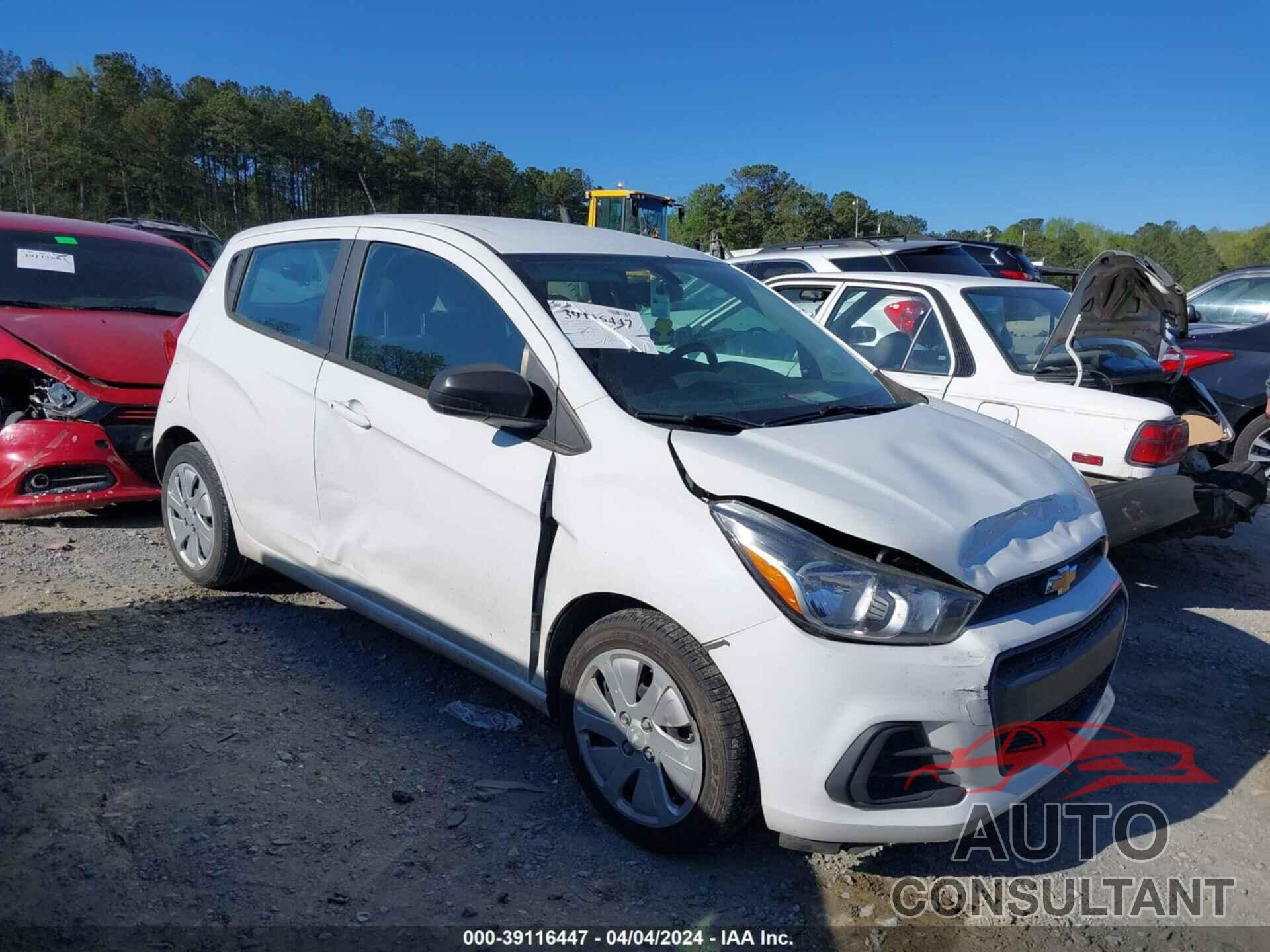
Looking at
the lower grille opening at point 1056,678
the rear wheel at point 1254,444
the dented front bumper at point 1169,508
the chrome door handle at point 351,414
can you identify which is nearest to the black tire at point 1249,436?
the rear wheel at point 1254,444

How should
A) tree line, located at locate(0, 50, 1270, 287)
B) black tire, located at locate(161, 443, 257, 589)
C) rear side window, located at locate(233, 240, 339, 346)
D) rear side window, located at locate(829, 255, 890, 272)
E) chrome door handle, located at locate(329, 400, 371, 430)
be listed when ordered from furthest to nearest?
tree line, located at locate(0, 50, 1270, 287), rear side window, located at locate(829, 255, 890, 272), black tire, located at locate(161, 443, 257, 589), rear side window, located at locate(233, 240, 339, 346), chrome door handle, located at locate(329, 400, 371, 430)

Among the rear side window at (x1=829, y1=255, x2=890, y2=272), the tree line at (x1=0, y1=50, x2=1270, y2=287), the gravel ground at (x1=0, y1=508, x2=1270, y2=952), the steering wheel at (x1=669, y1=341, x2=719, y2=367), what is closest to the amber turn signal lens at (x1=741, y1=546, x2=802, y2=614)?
the gravel ground at (x1=0, y1=508, x2=1270, y2=952)

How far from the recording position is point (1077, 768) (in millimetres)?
3264

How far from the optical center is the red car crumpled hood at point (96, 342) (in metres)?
5.32

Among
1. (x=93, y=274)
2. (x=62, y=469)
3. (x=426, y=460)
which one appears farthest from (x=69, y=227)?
(x=426, y=460)

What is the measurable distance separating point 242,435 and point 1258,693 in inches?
178

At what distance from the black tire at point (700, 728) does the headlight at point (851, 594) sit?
289 mm

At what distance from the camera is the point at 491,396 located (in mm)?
2760

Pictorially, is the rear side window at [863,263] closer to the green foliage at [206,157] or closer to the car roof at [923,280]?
the car roof at [923,280]

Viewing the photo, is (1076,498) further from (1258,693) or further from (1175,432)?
(1175,432)

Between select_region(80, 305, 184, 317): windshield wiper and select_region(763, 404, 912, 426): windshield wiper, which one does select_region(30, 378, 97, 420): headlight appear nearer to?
select_region(80, 305, 184, 317): windshield wiper

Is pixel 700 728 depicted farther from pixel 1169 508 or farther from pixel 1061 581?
pixel 1169 508

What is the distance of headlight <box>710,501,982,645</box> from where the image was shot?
2277mm

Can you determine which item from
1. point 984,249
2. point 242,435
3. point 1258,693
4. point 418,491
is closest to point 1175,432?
point 1258,693
